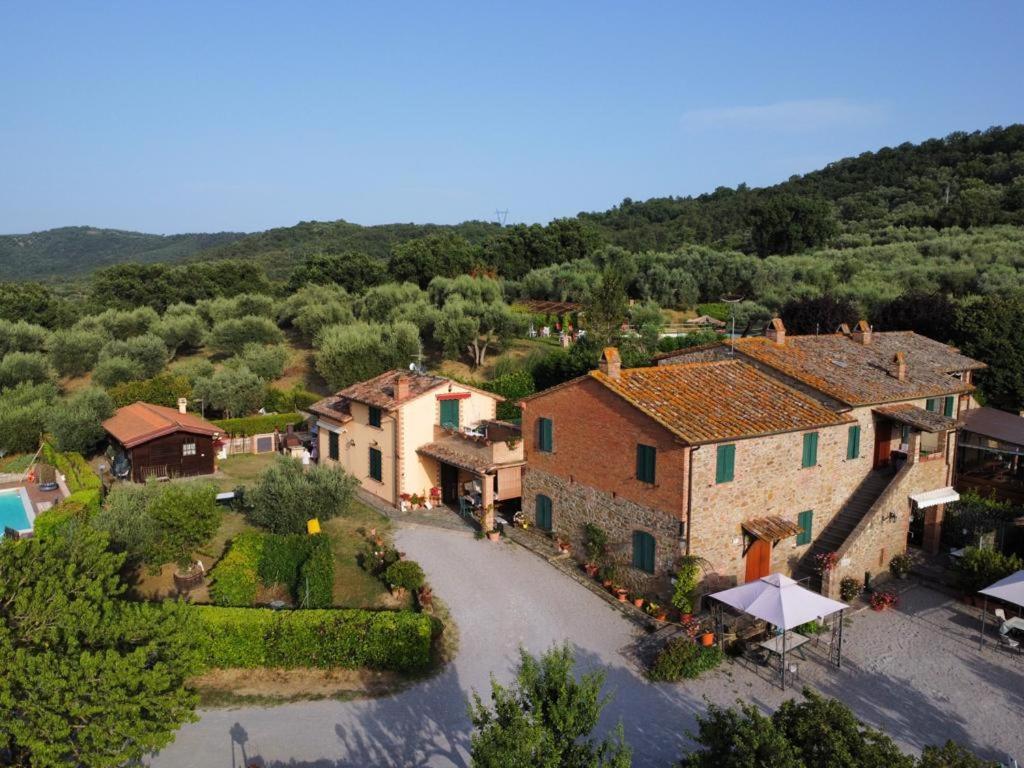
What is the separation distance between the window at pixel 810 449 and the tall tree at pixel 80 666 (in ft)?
52.2

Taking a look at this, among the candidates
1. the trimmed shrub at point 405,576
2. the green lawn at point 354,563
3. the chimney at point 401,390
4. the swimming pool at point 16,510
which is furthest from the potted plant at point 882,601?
the swimming pool at point 16,510

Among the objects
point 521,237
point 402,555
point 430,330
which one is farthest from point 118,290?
point 402,555

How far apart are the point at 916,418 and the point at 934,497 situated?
267cm

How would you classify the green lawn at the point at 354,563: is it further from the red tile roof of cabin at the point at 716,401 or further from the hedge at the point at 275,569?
the red tile roof of cabin at the point at 716,401

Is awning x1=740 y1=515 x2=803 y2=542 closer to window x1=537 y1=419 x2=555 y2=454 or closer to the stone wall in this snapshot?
the stone wall

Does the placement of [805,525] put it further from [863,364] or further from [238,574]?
[238,574]

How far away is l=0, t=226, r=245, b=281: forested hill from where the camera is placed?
153m

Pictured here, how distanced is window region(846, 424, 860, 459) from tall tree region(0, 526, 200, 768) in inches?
710

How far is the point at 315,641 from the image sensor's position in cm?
1678

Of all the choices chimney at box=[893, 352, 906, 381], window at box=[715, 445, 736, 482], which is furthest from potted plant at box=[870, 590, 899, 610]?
chimney at box=[893, 352, 906, 381]

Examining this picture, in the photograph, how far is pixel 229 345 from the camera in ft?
171

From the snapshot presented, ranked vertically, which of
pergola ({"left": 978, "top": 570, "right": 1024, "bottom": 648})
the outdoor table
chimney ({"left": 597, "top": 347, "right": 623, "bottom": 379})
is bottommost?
the outdoor table

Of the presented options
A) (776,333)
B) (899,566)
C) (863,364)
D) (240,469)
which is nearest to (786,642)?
(899,566)

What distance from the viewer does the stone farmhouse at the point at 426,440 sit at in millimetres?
24828
